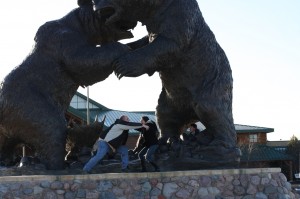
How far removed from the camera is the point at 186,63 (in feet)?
23.9

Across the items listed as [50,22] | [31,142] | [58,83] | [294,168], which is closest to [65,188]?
[31,142]

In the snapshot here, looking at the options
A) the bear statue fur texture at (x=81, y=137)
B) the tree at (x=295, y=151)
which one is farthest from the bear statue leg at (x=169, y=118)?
the tree at (x=295, y=151)

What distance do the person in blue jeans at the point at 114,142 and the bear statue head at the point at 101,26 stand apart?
4.76ft

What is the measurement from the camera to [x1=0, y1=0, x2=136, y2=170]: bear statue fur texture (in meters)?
6.75

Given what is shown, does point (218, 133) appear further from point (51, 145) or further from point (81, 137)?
point (51, 145)

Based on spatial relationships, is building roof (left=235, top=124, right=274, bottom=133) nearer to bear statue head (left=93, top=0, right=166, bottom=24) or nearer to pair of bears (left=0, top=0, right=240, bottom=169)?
pair of bears (left=0, top=0, right=240, bottom=169)

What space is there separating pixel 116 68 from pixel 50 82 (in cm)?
92

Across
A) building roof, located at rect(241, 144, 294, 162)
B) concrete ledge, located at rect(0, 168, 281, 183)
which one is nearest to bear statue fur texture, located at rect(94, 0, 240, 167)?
concrete ledge, located at rect(0, 168, 281, 183)

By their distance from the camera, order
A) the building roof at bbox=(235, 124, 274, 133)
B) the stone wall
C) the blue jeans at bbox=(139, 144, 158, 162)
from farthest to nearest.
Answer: the building roof at bbox=(235, 124, 274, 133) → the blue jeans at bbox=(139, 144, 158, 162) → the stone wall

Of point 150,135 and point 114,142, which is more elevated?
point 150,135

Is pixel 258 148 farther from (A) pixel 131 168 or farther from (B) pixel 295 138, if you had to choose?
(A) pixel 131 168

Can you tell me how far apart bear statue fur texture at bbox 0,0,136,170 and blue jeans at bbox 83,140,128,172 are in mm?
408

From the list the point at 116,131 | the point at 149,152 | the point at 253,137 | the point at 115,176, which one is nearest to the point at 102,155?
the point at 116,131

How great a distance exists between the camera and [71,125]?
23.9 ft
